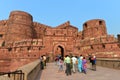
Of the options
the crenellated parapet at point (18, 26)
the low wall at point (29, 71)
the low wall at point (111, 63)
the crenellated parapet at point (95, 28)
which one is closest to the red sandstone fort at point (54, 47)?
the crenellated parapet at point (95, 28)

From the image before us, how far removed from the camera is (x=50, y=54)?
811 inches

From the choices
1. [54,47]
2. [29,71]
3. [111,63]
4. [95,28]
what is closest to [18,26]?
[54,47]

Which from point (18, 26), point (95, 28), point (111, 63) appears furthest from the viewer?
point (18, 26)

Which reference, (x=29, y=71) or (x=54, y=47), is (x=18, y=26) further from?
(x=29, y=71)

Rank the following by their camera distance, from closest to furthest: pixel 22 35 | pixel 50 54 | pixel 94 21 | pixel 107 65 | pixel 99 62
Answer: pixel 107 65
pixel 99 62
pixel 50 54
pixel 94 21
pixel 22 35

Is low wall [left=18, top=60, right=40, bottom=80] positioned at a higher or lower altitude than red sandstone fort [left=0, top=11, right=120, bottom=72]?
lower

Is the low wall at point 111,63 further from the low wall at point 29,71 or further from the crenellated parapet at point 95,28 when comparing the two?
the crenellated parapet at point 95,28

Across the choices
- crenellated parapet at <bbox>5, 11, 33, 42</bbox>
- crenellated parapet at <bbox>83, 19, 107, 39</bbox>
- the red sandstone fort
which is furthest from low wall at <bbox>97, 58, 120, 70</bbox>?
crenellated parapet at <bbox>5, 11, 33, 42</bbox>

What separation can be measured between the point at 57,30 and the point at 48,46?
2.80m

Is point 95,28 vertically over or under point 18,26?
under

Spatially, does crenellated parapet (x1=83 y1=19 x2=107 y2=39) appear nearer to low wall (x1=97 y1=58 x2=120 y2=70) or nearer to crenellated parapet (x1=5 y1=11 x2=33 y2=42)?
crenellated parapet (x1=5 y1=11 x2=33 y2=42)

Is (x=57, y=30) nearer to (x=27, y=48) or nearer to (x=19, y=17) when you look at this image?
(x=27, y=48)

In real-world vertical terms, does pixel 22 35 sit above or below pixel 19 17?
below

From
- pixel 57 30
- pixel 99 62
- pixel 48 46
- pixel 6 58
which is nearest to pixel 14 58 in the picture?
pixel 6 58
